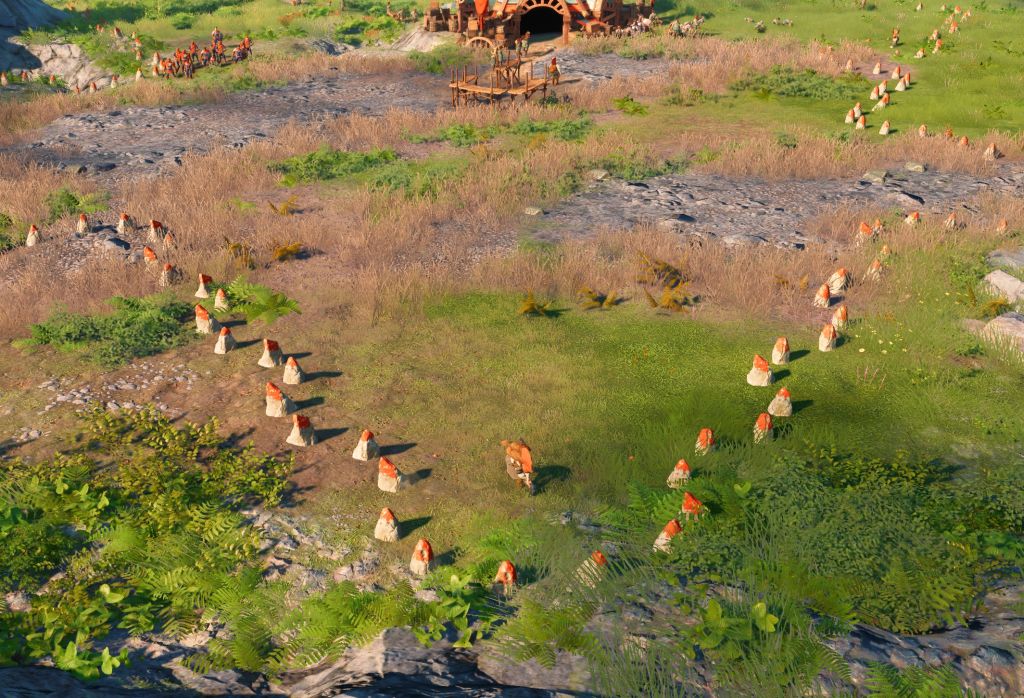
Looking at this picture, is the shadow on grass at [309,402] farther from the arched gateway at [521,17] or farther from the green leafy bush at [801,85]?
the arched gateway at [521,17]

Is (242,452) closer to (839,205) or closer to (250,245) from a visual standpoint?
(250,245)

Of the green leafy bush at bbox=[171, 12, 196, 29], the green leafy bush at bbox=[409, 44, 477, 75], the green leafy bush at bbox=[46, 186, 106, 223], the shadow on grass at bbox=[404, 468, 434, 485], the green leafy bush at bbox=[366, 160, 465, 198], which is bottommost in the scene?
the shadow on grass at bbox=[404, 468, 434, 485]

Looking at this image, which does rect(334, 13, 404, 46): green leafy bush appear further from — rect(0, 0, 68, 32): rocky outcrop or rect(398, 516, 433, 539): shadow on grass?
rect(398, 516, 433, 539): shadow on grass

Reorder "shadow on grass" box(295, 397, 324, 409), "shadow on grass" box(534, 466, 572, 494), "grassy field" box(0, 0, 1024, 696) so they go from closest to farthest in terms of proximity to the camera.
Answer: "grassy field" box(0, 0, 1024, 696)
"shadow on grass" box(534, 466, 572, 494)
"shadow on grass" box(295, 397, 324, 409)

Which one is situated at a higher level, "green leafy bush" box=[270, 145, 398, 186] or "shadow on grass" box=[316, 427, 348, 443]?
"green leafy bush" box=[270, 145, 398, 186]

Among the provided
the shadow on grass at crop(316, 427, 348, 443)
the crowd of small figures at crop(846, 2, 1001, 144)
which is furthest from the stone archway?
the shadow on grass at crop(316, 427, 348, 443)

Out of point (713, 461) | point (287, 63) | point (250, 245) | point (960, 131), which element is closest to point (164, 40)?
point (287, 63)
